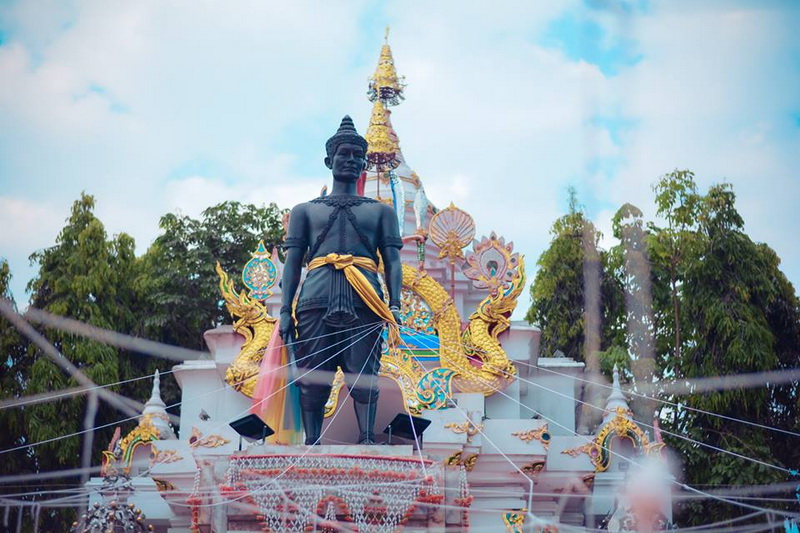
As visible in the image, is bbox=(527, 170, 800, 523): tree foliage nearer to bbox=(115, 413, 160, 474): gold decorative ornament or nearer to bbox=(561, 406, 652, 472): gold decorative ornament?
bbox=(561, 406, 652, 472): gold decorative ornament

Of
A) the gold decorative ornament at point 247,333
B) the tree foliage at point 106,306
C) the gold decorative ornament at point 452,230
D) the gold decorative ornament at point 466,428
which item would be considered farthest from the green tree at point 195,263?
the gold decorative ornament at point 466,428

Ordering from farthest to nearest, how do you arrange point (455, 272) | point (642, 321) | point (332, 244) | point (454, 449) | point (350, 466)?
point (642, 321) → point (455, 272) → point (454, 449) → point (332, 244) → point (350, 466)

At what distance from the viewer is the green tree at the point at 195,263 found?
19.0m

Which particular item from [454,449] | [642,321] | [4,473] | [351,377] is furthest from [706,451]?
[4,473]

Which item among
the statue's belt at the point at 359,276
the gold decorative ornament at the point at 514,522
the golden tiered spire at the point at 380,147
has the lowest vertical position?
the gold decorative ornament at the point at 514,522

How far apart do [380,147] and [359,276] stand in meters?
5.99

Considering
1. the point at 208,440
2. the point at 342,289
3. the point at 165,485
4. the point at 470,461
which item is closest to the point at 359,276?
the point at 342,289

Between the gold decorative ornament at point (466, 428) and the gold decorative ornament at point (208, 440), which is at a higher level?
the gold decorative ornament at point (466, 428)

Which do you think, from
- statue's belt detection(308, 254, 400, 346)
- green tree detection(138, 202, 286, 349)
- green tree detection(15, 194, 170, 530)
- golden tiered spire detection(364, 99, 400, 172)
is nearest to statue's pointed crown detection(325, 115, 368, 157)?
statue's belt detection(308, 254, 400, 346)

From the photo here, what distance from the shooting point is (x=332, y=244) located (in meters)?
10.5

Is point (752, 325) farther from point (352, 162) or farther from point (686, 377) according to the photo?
point (352, 162)

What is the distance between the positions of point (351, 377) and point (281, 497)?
47.6 inches

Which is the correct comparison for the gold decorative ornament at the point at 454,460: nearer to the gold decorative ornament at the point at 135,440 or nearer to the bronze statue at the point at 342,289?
the bronze statue at the point at 342,289

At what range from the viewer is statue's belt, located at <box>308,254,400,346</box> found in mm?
10250
